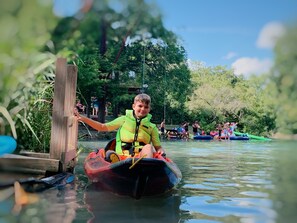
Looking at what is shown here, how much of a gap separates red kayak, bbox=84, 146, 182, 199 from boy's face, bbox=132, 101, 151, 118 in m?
0.27

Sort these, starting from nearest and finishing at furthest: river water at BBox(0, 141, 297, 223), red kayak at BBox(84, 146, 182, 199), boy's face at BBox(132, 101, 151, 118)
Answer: river water at BBox(0, 141, 297, 223) → red kayak at BBox(84, 146, 182, 199) → boy's face at BBox(132, 101, 151, 118)

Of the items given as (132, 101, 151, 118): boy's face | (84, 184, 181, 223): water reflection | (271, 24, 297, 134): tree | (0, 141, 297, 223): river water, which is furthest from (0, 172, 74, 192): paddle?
(271, 24, 297, 134): tree

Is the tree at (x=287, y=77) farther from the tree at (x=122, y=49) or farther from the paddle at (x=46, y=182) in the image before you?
the paddle at (x=46, y=182)

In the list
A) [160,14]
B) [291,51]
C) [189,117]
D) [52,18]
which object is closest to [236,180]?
[160,14]

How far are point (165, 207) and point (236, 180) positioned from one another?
1157mm

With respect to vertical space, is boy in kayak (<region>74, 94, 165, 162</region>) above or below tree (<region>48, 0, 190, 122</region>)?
below

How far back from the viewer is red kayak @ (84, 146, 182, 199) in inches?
69.8

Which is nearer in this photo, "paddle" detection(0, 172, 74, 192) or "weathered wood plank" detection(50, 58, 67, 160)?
"paddle" detection(0, 172, 74, 192)

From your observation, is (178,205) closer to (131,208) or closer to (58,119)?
(131,208)

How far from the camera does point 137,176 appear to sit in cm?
180

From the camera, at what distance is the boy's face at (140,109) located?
2111 mm

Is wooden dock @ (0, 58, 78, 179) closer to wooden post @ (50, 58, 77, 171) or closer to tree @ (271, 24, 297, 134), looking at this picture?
wooden post @ (50, 58, 77, 171)

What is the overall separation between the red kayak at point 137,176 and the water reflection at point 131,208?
0.05 meters

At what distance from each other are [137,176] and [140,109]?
459 mm
